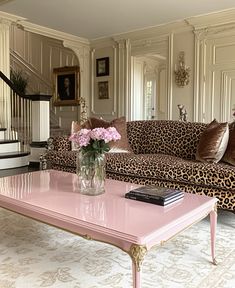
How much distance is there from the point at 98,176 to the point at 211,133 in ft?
5.06

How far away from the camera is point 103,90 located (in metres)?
7.19

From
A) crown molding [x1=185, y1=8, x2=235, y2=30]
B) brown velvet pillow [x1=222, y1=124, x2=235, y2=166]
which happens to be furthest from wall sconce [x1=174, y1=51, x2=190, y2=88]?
brown velvet pillow [x1=222, y1=124, x2=235, y2=166]

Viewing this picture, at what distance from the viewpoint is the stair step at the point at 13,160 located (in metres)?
4.99

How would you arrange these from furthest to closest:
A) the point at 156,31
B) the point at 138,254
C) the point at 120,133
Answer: the point at 156,31, the point at 120,133, the point at 138,254

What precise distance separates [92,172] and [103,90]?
536cm

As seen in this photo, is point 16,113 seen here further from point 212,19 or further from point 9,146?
point 212,19

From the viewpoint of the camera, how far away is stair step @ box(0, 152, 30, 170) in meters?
4.99

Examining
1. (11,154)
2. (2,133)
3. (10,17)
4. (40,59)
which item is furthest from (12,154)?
(40,59)

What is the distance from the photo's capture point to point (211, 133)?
309cm

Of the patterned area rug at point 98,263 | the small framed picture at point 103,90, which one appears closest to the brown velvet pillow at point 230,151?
the patterned area rug at point 98,263

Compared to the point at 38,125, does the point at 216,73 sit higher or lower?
higher

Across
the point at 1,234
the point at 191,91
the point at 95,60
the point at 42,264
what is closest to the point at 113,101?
the point at 95,60

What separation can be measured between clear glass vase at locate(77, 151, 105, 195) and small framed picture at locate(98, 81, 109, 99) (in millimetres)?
5222

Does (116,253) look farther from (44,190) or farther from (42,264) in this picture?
(44,190)
